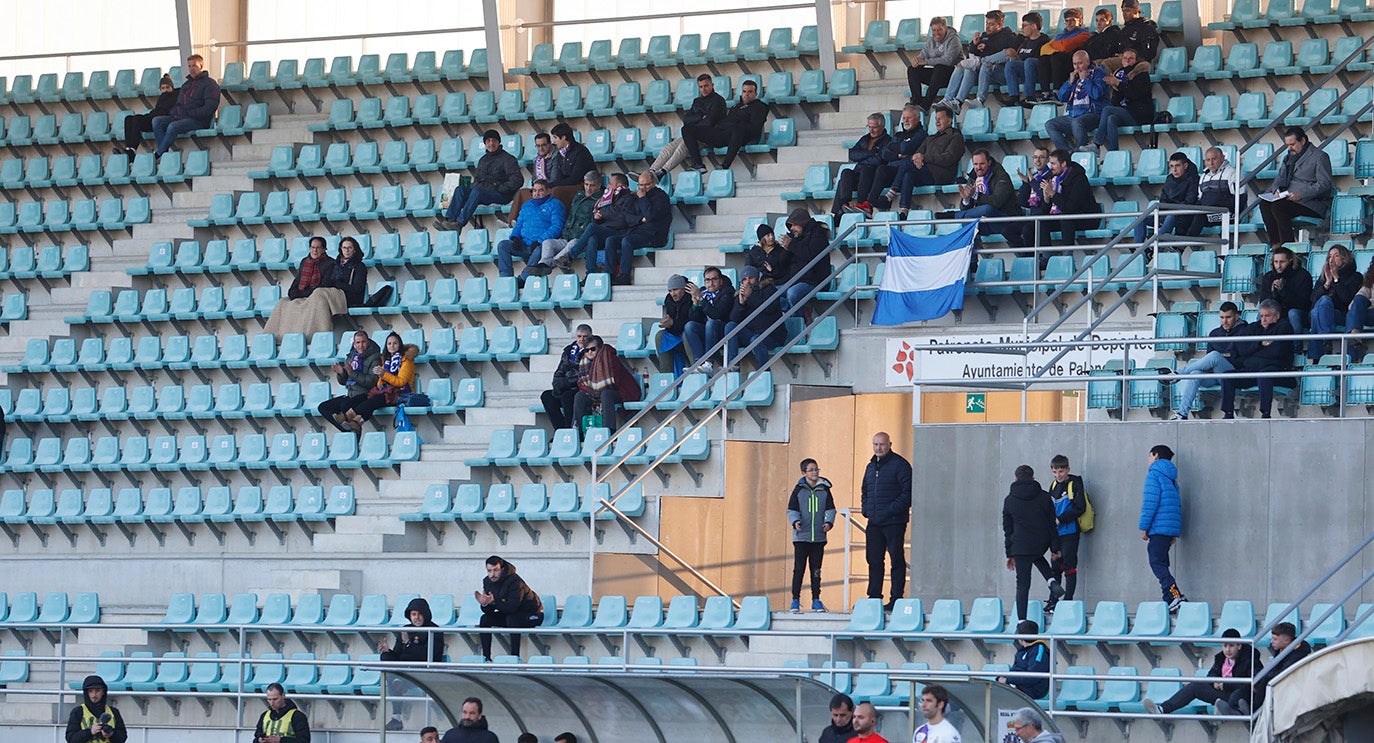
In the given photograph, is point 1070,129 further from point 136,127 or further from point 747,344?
point 136,127

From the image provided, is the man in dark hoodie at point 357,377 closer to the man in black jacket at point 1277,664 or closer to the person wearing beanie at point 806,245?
the person wearing beanie at point 806,245

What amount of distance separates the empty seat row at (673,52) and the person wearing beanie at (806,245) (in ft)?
14.2

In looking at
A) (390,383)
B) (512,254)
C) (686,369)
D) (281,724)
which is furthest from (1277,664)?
(512,254)

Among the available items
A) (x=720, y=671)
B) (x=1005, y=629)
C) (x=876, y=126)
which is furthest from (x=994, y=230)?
(x=720, y=671)

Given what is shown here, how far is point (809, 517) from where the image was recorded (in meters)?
16.5

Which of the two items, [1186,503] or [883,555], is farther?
[883,555]

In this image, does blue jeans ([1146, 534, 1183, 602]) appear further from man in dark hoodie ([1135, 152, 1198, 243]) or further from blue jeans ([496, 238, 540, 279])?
blue jeans ([496, 238, 540, 279])

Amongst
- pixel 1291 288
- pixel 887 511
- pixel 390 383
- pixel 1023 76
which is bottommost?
pixel 887 511

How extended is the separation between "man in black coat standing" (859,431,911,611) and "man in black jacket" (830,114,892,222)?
153 inches

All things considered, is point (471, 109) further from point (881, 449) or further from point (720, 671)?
point (720, 671)

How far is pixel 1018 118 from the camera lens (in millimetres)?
20250

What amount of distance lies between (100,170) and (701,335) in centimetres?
967

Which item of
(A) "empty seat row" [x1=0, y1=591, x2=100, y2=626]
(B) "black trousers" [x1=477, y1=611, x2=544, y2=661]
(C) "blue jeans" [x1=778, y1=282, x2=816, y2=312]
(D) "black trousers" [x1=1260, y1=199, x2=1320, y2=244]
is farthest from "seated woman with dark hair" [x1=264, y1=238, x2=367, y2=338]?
(D) "black trousers" [x1=1260, y1=199, x2=1320, y2=244]

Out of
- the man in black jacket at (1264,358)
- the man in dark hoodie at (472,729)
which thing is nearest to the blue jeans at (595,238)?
the man in black jacket at (1264,358)
